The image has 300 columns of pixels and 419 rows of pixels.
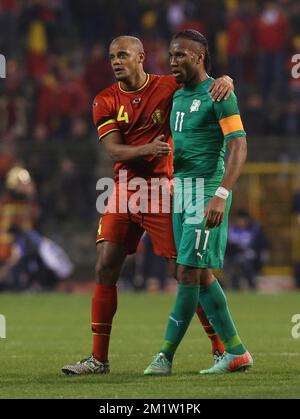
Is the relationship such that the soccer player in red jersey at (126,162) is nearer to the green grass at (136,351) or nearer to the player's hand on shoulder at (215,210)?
the green grass at (136,351)

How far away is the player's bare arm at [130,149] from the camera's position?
857cm

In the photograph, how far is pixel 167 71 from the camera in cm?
2286

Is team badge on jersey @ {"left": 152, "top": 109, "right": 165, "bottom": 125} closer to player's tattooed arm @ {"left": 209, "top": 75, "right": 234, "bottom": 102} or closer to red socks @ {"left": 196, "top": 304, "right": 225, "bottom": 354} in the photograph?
player's tattooed arm @ {"left": 209, "top": 75, "right": 234, "bottom": 102}

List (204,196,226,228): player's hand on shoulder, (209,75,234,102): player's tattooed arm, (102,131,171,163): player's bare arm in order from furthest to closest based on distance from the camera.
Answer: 1. (102,131,171,163): player's bare arm
2. (209,75,234,102): player's tattooed arm
3. (204,196,226,228): player's hand on shoulder

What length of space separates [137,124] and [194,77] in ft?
2.01

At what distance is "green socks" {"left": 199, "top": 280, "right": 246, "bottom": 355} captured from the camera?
8766mm

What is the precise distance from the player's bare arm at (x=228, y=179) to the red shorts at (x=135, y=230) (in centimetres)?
57

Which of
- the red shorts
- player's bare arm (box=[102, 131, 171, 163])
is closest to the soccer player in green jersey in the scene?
the red shorts

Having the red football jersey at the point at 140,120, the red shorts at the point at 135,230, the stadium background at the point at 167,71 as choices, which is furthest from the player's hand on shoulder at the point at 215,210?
the stadium background at the point at 167,71

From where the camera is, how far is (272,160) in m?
23.2

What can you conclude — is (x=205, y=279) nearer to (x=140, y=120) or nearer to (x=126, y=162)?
(x=126, y=162)

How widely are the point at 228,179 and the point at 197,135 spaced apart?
0.51 metres

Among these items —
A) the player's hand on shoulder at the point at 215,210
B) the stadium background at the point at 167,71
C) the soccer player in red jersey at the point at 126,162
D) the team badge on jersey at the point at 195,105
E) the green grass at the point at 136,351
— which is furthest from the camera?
the stadium background at the point at 167,71
